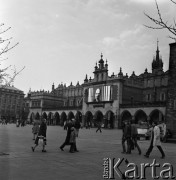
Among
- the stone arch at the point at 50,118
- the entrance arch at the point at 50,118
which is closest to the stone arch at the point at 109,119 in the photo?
the stone arch at the point at 50,118

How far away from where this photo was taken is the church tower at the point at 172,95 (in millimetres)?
25641

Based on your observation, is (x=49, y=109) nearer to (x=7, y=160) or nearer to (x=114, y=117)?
(x=114, y=117)

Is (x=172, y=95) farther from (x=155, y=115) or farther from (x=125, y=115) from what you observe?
(x=125, y=115)

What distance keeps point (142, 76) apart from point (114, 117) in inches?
580

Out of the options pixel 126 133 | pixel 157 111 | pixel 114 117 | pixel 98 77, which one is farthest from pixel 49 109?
pixel 126 133

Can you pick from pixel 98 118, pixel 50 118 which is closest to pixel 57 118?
pixel 50 118

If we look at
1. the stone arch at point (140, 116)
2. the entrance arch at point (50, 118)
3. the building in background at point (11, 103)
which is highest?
the building in background at point (11, 103)

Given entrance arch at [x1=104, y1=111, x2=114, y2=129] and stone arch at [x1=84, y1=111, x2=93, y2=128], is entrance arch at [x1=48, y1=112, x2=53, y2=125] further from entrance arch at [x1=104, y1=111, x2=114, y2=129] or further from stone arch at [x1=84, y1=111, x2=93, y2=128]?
entrance arch at [x1=104, y1=111, x2=114, y2=129]

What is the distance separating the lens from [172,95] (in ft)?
86.2

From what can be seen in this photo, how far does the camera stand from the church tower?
25.6m

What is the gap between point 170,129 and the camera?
25.5 metres

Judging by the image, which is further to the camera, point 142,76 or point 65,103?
point 65,103

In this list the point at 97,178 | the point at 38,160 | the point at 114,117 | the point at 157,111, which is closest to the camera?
the point at 97,178

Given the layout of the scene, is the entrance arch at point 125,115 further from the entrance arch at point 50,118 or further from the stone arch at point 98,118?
the entrance arch at point 50,118
